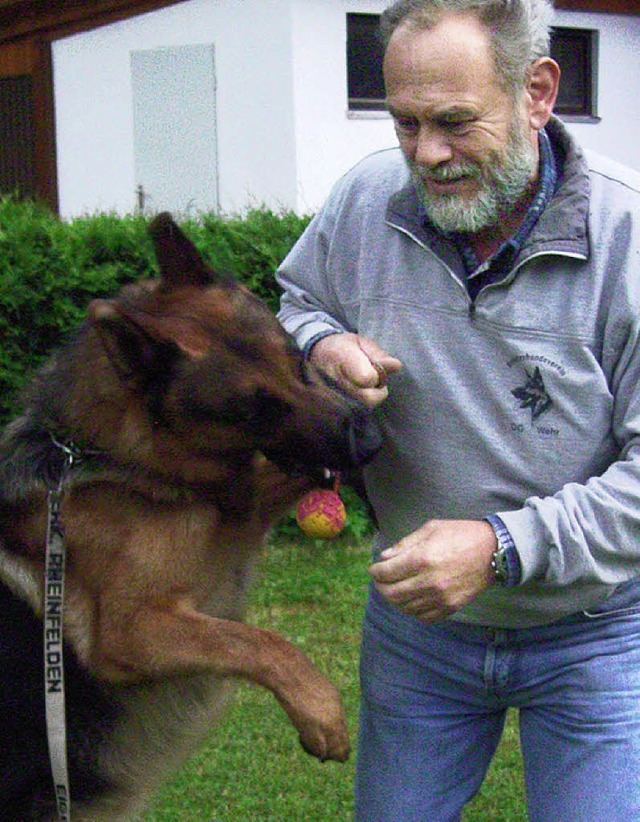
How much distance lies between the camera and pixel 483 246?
294 centimetres

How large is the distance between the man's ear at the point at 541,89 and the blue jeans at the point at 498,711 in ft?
3.60

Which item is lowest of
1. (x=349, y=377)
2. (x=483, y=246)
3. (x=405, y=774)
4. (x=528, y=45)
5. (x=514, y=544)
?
→ (x=405, y=774)

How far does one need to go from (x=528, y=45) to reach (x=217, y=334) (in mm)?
952

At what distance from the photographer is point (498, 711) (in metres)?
3.15

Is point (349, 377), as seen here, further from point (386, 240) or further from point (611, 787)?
point (611, 787)

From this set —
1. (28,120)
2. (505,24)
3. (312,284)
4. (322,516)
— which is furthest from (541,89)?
(28,120)

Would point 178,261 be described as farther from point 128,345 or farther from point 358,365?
point 358,365

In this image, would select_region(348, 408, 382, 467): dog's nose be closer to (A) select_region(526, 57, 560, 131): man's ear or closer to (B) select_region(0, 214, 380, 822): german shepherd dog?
(B) select_region(0, 214, 380, 822): german shepherd dog

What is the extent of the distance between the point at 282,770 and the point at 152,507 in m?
2.34

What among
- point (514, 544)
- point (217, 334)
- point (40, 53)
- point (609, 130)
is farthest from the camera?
point (609, 130)

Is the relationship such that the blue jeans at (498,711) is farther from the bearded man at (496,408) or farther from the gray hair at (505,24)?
the gray hair at (505,24)

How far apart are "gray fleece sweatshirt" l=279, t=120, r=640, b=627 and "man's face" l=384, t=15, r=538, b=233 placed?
12 centimetres

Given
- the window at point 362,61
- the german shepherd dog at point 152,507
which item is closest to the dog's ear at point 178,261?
the german shepherd dog at point 152,507

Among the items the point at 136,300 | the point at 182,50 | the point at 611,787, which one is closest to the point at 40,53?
the point at 182,50
